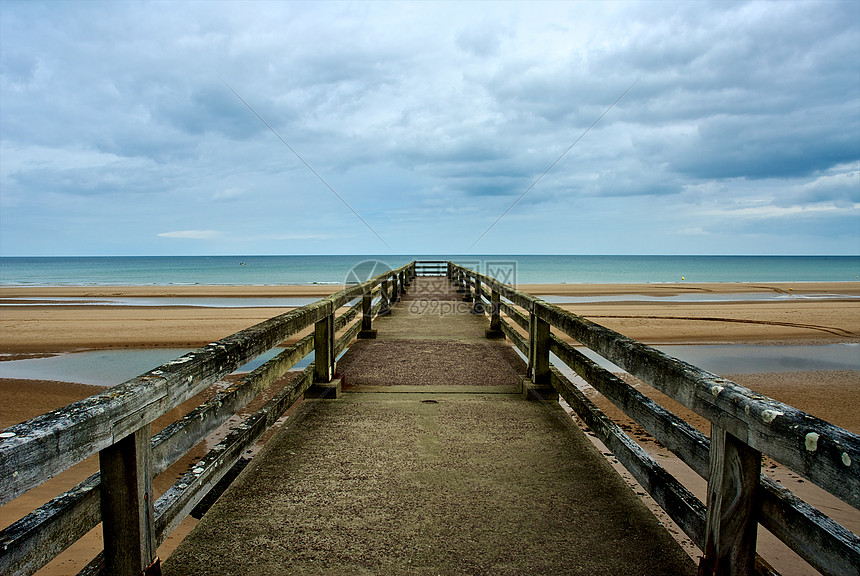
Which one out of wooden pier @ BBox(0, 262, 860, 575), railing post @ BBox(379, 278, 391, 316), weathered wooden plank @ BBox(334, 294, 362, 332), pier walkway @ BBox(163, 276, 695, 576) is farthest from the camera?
railing post @ BBox(379, 278, 391, 316)

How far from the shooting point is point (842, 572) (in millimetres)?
1410

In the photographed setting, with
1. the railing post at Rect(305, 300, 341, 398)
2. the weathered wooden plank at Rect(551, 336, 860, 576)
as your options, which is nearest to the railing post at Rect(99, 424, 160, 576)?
the weathered wooden plank at Rect(551, 336, 860, 576)

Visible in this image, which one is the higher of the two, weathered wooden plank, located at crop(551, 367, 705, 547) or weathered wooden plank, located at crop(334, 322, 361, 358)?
weathered wooden plank, located at crop(334, 322, 361, 358)

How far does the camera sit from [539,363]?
A: 15.7 feet

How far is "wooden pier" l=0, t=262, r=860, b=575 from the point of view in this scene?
4.92 feet

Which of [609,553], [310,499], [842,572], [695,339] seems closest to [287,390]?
[310,499]

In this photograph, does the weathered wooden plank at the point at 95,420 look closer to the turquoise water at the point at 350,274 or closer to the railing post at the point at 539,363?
the railing post at the point at 539,363

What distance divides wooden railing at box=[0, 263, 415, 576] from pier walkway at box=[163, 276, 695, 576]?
1.10 feet

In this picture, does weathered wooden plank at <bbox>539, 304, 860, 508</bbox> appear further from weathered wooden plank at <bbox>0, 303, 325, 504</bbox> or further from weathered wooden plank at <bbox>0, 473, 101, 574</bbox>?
weathered wooden plank at <bbox>0, 473, 101, 574</bbox>

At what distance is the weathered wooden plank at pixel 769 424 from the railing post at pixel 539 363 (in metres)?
2.10

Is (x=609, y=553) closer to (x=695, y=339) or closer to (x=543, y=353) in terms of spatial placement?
(x=543, y=353)

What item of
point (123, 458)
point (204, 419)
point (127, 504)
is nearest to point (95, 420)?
point (123, 458)

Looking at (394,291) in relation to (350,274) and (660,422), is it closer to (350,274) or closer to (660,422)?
(660,422)

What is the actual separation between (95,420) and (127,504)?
1.60 ft
